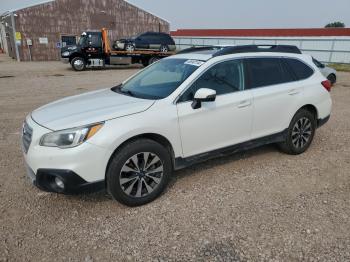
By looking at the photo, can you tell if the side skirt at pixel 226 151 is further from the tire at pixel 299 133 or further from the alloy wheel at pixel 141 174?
the alloy wheel at pixel 141 174

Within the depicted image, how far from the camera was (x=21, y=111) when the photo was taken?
8.07 m

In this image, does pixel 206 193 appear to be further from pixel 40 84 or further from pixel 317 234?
pixel 40 84

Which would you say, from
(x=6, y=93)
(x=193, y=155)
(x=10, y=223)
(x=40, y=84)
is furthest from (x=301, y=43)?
(x=10, y=223)

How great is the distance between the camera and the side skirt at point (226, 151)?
3723 mm

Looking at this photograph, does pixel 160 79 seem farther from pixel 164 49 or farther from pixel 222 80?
pixel 164 49

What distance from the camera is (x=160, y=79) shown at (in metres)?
4.21

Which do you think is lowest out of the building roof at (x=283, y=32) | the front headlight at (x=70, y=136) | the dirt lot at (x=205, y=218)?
the dirt lot at (x=205, y=218)

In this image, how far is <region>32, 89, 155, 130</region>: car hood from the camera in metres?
3.15

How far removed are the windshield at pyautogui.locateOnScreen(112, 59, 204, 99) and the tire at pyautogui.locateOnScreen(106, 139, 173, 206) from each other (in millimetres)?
683

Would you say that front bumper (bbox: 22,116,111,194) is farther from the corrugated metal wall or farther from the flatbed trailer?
the corrugated metal wall

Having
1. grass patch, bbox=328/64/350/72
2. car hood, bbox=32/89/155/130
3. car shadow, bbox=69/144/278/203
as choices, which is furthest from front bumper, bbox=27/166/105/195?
grass patch, bbox=328/64/350/72

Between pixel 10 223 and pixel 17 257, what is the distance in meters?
0.59

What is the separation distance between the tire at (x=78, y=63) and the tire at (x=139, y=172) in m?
16.8

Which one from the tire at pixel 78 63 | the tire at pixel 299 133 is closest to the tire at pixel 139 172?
the tire at pixel 299 133
